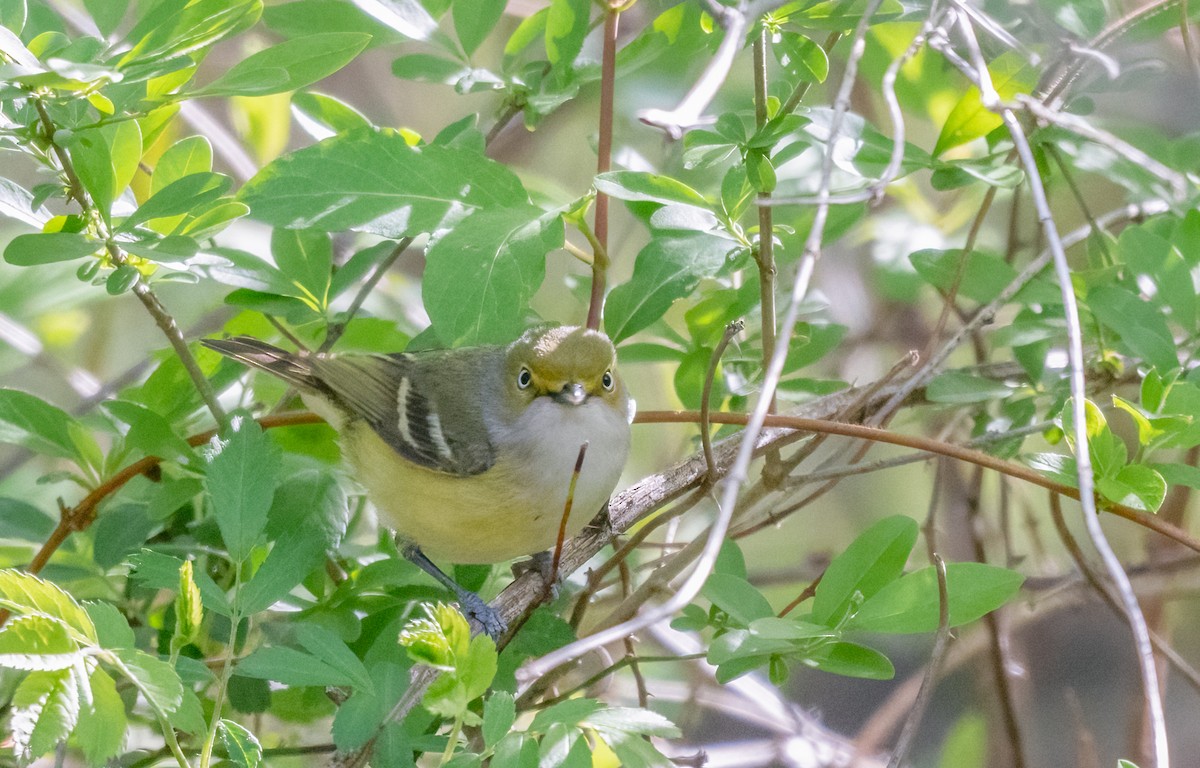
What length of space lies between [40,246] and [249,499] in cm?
49

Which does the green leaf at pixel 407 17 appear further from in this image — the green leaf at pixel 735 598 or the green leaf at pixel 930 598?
the green leaf at pixel 930 598

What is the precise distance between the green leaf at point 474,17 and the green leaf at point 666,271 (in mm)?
505

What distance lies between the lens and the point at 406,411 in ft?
8.82

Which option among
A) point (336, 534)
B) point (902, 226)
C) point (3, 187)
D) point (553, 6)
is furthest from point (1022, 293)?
point (3, 187)

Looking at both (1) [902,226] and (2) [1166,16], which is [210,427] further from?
(2) [1166,16]

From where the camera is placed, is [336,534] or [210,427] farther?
[210,427]

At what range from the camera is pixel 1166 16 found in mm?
2012

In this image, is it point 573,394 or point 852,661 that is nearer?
point 852,661

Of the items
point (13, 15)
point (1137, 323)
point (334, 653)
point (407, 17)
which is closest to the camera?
point (334, 653)

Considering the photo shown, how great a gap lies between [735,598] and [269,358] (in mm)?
1219

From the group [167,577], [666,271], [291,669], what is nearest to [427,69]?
[666,271]

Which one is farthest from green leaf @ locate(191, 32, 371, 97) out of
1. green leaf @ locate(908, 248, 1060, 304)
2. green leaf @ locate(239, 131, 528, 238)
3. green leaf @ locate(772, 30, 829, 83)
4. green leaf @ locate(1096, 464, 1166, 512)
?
green leaf @ locate(1096, 464, 1166, 512)

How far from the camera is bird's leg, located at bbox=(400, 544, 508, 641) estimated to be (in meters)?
1.90

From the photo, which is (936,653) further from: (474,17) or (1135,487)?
(474,17)
